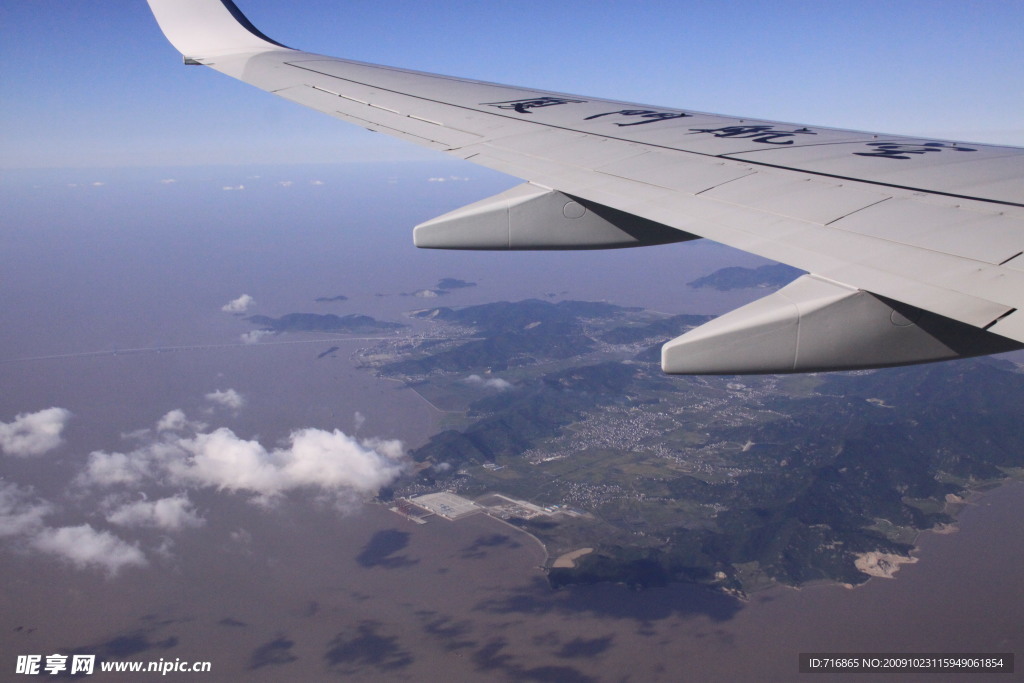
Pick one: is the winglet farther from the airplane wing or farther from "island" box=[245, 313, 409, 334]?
"island" box=[245, 313, 409, 334]

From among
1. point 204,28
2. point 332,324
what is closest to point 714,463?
point 204,28

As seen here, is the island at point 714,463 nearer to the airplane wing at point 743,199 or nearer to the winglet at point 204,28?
the winglet at point 204,28

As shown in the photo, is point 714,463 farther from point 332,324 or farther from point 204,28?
point 332,324

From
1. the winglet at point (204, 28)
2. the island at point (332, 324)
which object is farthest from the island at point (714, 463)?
the winglet at point (204, 28)

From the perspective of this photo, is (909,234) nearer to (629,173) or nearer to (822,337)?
(822,337)

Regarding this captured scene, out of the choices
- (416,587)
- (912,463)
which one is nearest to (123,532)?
(416,587)

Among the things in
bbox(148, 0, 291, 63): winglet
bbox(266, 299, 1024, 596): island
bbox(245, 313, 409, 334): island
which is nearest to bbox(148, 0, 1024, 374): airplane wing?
bbox(148, 0, 291, 63): winglet
